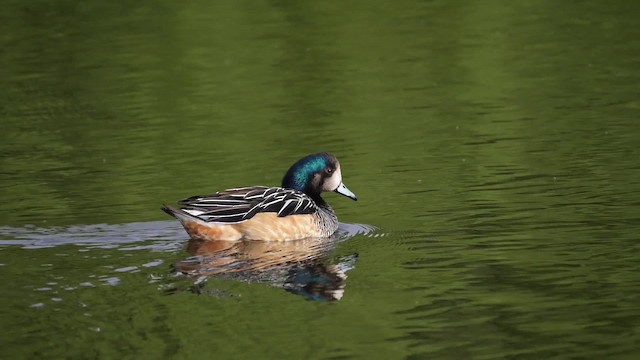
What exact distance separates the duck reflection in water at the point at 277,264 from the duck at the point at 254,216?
0.08 m

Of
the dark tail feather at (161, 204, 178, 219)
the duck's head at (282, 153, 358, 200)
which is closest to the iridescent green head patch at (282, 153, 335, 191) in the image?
the duck's head at (282, 153, 358, 200)

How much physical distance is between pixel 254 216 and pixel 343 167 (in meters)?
3.69

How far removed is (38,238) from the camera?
531 inches

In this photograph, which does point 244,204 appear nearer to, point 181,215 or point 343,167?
point 181,215

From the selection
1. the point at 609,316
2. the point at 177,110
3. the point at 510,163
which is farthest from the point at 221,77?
the point at 609,316

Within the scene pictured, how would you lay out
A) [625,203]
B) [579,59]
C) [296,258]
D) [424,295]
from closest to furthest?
[424,295], [296,258], [625,203], [579,59]

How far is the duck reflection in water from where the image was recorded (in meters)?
11.5

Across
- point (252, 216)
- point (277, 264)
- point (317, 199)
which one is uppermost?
point (252, 216)

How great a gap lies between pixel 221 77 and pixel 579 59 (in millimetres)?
5820

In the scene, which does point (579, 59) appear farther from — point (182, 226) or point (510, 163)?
point (182, 226)

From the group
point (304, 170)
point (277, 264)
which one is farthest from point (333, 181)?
point (277, 264)

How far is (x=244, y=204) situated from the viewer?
13711 millimetres

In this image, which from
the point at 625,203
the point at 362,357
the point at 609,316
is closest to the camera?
the point at 362,357

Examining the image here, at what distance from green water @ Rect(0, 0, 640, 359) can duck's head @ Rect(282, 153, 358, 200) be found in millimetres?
434
